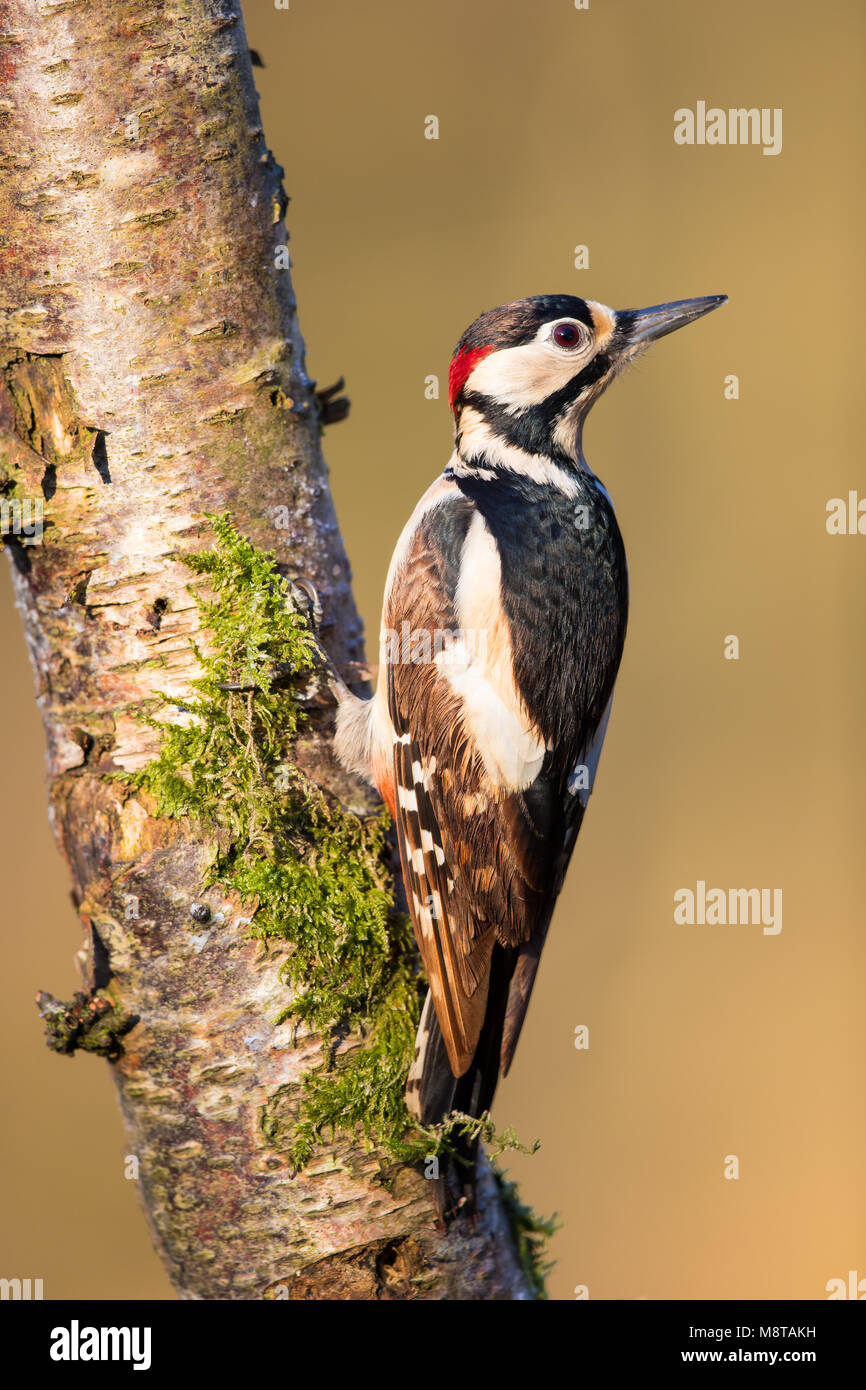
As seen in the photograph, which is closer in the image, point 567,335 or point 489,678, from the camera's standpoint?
point 489,678

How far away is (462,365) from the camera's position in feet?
7.77

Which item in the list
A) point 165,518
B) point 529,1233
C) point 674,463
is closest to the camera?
point 165,518

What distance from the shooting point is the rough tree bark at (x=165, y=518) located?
1.65 m

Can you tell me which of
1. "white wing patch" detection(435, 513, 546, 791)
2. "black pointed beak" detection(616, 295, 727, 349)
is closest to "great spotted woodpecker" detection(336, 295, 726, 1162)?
"white wing patch" detection(435, 513, 546, 791)

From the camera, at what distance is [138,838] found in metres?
1.76

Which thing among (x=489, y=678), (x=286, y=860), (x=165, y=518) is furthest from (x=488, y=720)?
(x=165, y=518)

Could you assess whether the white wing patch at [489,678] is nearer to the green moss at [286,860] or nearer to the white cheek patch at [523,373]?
the green moss at [286,860]

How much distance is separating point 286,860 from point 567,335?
1.29m

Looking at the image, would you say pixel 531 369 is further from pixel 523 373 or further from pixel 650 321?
pixel 650 321

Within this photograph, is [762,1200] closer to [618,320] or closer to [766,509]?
[766,509]

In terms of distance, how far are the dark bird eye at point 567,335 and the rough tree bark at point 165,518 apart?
71cm

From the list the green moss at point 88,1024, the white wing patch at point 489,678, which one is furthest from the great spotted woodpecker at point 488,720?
the green moss at point 88,1024

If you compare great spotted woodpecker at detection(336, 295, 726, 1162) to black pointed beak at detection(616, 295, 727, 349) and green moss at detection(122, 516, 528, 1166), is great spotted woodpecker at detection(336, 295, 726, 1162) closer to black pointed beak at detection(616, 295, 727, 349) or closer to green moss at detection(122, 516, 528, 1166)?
green moss at detection(122, 516, 528, 1166)

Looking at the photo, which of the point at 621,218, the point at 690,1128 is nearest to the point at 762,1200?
the point at 690,1128
